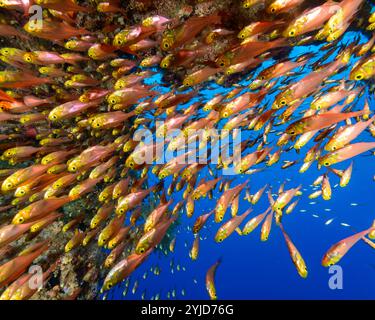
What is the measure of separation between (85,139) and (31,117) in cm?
177

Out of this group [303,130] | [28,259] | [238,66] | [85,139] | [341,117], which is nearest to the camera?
[341,117]

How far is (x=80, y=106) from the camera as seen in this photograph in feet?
15.7

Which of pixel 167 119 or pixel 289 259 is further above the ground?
pixel 167 119

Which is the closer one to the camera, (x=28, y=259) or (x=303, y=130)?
(x=303, y=130)

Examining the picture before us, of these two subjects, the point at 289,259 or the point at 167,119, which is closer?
the point at 167,119

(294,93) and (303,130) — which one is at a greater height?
(294,93)

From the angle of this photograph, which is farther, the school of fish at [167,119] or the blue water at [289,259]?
the blue water at [289,259]

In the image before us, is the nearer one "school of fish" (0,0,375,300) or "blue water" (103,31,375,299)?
"school of fish" (0,0,375,300)

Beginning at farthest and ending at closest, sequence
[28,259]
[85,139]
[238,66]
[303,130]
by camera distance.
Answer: [85,139], [238,66], [28,259], [303,130]

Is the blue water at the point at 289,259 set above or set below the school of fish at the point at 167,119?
below

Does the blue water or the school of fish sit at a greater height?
the school of fish

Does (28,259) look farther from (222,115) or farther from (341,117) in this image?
(341,117)
